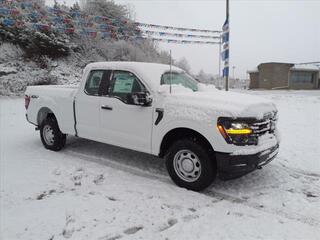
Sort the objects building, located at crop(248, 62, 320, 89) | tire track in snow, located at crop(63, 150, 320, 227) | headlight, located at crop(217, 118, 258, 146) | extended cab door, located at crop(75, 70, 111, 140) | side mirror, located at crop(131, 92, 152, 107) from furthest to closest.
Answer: building, located at crop(248, 62, 320, 89), extended cab door, located at crop(75, 70, 111, 140), side mirror, located at crop(131, 92, 152, 107), headlight, located at crop(217, 118, 258, 146), tire track in snow, located at crop(63, 150, 320, 227)

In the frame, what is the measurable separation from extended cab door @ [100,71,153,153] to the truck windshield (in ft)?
1.58

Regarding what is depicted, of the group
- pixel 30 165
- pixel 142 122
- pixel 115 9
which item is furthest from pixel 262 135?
pixel 115 9

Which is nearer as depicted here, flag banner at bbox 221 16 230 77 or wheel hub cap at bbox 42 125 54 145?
wheel hub cap at bbox 42 125 54 145

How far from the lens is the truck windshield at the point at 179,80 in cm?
461

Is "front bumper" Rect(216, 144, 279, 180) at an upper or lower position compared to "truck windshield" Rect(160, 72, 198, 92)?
lower

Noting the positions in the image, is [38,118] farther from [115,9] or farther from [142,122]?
[115,9]

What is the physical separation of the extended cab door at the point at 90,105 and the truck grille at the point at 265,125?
2.74m

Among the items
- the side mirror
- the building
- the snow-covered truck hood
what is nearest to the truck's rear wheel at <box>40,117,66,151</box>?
the side mirror

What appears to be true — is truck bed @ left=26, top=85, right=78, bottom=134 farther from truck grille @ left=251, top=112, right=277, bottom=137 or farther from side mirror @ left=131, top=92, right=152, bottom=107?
truck grille @ left=251, top=112, right=277, bottom=137

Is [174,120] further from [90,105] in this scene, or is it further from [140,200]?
[90,105]

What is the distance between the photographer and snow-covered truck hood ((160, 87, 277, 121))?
3.51 meters

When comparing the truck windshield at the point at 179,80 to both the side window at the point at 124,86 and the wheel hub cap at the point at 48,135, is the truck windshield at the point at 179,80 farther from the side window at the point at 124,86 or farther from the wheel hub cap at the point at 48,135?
the wheel hub cap at the point at 48,135

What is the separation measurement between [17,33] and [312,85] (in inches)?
1491

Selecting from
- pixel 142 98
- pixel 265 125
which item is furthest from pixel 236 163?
pixel 142 98
